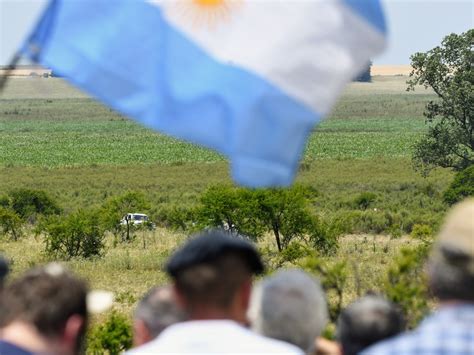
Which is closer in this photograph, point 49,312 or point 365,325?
point 49,312

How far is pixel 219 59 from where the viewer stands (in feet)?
18.8

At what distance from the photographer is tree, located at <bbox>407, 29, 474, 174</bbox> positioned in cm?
4112

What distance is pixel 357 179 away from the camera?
5528 cm

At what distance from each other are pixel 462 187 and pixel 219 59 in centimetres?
2956

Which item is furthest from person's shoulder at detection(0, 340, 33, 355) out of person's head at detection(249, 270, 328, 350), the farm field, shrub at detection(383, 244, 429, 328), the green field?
the green field

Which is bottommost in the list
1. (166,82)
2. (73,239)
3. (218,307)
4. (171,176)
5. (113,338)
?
(171,176)

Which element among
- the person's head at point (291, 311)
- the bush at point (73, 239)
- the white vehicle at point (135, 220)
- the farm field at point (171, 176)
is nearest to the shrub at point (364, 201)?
the farm field at point (171, 176)

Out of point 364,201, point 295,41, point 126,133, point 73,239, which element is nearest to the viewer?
point 295,41

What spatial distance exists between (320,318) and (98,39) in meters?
1.94

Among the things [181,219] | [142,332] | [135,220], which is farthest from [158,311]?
[181,219]

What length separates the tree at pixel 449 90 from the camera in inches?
1619

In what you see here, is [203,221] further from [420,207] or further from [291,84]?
[291,84]

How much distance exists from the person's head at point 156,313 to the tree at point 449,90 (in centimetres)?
3681

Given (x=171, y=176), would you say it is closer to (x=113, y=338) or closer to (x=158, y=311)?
(x=113, y=338)
